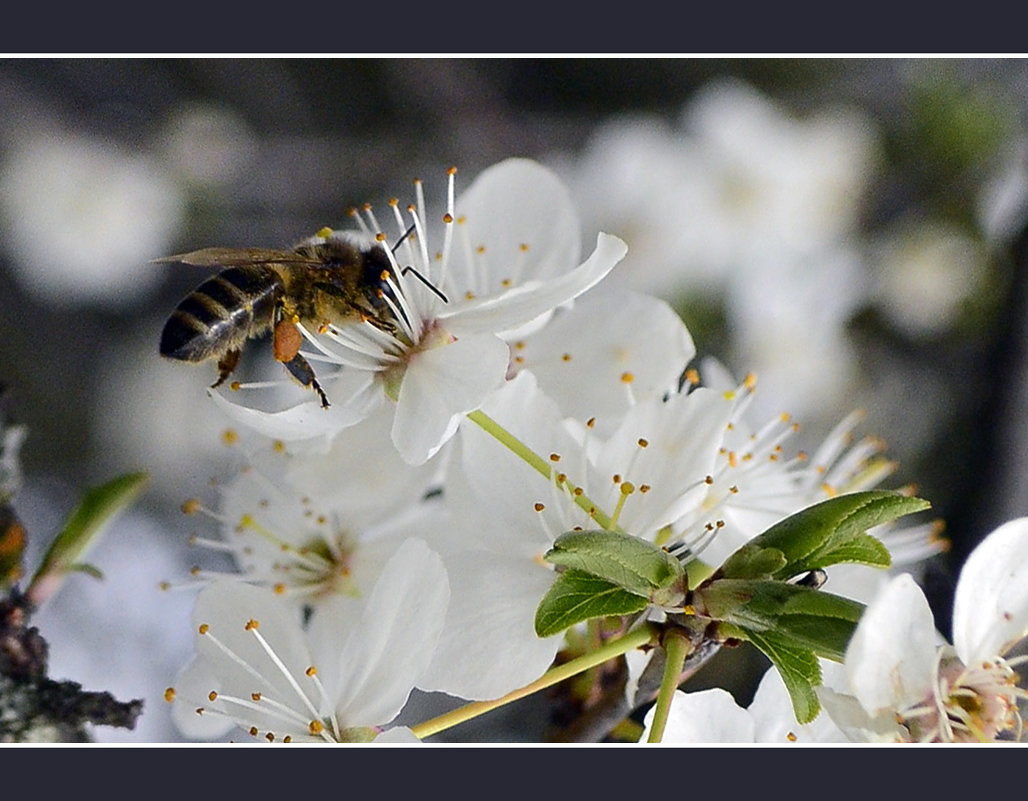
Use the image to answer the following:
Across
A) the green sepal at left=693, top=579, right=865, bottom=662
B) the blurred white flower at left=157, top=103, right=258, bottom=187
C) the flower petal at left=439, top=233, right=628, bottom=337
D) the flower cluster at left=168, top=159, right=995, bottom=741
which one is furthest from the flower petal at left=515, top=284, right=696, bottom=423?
the blurred white flower at left=157, top=103, right=258, bottom=187

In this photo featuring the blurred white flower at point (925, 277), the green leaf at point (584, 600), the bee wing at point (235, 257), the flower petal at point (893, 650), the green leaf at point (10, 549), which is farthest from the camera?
the blurred white flower at point (925, 277)

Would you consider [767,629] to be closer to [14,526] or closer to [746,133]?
[14,526]

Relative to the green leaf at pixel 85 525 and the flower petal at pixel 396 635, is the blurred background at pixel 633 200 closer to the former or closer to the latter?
the green leaf at pixel 85 525

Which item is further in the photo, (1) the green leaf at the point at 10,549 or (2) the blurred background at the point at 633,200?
(2) the blurred background at the point at 633,200

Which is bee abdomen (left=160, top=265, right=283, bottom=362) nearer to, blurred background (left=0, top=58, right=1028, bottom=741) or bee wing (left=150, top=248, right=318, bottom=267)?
bee wing (left=150, top=248, right=318, bottom=267)

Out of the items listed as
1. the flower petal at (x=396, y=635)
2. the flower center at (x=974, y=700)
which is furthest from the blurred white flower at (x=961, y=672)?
the flower petal at (x=396, y=635)

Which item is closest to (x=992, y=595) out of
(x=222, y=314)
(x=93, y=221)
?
(x=222, y=314)
